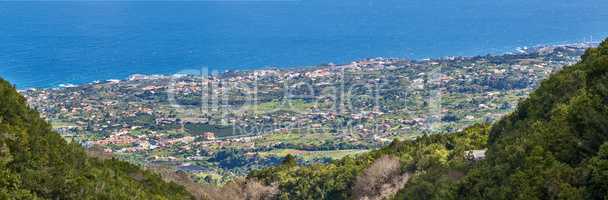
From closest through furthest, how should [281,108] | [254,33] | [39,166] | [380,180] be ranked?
[39,166]
[380,180]
[281,108]
[254,33]

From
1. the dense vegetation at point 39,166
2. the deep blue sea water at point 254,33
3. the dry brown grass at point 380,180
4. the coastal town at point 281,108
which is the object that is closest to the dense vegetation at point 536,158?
the dry brown grass at point 380,180

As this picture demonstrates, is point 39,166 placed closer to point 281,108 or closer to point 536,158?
point 536,158

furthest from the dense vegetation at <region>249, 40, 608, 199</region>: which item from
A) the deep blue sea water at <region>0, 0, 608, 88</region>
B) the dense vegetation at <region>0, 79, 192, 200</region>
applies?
the deep blue sea water at <region>0, 0, 608, 88</region>

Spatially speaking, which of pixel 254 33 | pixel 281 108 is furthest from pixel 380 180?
pixel 254 33

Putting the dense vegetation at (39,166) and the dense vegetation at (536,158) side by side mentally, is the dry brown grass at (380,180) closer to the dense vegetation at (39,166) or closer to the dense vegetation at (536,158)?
the dense vegetation at (536,158)

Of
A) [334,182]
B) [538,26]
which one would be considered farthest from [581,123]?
[538,26]

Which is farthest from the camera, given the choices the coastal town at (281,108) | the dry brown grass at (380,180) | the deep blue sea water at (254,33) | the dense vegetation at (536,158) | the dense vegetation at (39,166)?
the deep blue sea water at (254,33)

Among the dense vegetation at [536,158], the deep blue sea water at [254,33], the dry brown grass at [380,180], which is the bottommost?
the dry brown grass at [380,180]
